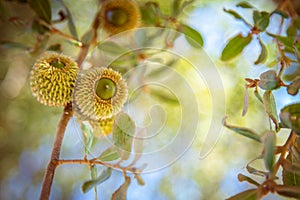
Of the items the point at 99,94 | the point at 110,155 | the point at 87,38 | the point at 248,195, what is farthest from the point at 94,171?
the point at 87,38

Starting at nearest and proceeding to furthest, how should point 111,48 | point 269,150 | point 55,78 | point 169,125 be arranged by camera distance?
point 269,150, point 55,78, point 111,48, point 169,125

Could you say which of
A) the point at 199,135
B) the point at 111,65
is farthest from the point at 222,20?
the point at 111,65

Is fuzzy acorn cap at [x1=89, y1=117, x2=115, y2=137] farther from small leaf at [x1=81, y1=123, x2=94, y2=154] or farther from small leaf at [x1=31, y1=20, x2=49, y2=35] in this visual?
small leaf at [x1=31, y1=20, x2=49, y2=35]

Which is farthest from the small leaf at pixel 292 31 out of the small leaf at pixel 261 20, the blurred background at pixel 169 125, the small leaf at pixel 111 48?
the small leaf at pixel 111 48

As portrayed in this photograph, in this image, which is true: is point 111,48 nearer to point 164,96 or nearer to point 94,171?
point 164,96

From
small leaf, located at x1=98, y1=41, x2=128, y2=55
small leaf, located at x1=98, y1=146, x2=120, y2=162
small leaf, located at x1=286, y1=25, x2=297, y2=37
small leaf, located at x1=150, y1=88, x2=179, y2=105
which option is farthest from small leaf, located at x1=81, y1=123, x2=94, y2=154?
small leaf, located at x1=286, y1=25, x2=297, y2=37

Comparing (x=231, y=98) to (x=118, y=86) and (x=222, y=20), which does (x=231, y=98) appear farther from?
(x=118, y=86)
